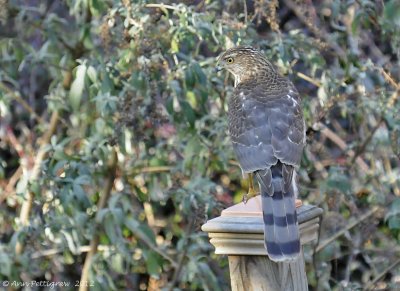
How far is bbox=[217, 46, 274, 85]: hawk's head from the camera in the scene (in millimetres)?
4948

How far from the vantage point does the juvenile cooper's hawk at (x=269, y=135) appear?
10.8ft

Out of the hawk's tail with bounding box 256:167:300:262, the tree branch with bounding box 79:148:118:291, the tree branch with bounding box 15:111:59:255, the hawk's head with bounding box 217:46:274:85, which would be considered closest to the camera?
the hawk's tail with bounding box 256:167:300:262

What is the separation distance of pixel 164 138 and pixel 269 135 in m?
2.02

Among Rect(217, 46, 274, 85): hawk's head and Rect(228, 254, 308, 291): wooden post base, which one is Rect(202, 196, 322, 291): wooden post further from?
Rect(217, 46, 274, 85): hawk's head

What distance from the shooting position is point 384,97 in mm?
5406

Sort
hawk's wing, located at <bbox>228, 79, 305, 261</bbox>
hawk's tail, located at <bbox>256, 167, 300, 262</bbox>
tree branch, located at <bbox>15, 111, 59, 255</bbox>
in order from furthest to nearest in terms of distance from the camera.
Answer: tree branch, located at <bbox>15, 111, 59, 255</bbox> < hawk's wing, located at <bbox>228, 79, 305, 261</bbox> < hawk's tail, located at <bbox>256, 167, 300, 262</bbox>

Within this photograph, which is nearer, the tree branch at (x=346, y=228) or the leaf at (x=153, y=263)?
the leaf at (x=153, y=263)

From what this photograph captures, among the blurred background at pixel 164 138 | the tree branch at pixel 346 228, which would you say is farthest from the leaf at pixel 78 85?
the tree branch at pixel 346 228

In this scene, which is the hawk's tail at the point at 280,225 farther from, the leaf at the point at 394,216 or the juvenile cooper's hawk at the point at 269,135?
the leaf at the point at 394,216

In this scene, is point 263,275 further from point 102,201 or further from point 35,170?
point 102,201

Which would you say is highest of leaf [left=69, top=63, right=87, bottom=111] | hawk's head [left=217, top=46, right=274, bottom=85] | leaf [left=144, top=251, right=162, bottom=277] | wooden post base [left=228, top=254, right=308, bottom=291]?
wooden post base [left=228, top=254, right=308, bottom=291]

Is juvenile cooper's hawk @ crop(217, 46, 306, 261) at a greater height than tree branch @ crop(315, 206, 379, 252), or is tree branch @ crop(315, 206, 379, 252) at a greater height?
juvenile cooper's hawk @ crop(217, 46, 306, 261)

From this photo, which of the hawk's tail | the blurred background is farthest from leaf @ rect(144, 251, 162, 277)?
the hawk's tail

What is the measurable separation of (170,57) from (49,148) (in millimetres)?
941
